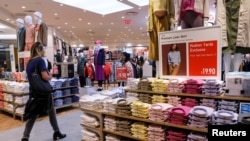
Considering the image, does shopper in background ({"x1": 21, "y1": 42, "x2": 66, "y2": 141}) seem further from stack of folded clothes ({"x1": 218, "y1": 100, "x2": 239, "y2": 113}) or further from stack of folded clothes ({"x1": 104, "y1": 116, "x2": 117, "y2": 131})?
stack of folded clothes ({"x1": 218, "y1": 100, "x2": 239, "y2": 113})

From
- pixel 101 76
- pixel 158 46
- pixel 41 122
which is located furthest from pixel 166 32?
pixel 101 76

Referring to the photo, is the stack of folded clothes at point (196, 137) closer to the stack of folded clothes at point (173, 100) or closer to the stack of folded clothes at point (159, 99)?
the stack of folded clothes at point (173, 100)

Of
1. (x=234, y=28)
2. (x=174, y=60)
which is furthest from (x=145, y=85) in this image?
(x=234, y=28)

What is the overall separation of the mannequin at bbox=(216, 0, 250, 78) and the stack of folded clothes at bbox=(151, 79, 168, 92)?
0.78 m

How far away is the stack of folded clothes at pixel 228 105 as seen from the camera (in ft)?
7.41

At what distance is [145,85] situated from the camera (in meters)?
3.06

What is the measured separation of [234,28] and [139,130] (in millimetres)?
1672

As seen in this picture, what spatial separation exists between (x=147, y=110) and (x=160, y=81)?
16.5 inches

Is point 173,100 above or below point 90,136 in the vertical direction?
above

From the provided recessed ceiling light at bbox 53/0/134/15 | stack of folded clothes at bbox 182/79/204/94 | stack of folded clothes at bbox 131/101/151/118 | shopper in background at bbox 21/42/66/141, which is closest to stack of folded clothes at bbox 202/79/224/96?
stack of folded clothes at bbox 182/79/204/94

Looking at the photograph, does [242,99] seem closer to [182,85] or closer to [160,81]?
[182,85]

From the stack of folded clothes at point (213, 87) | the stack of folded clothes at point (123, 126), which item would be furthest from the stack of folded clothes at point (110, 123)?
the stack of folded clothes at point (213, 87)

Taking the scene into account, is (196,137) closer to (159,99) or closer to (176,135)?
(176,135)

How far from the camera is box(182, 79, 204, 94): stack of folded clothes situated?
253 cm
